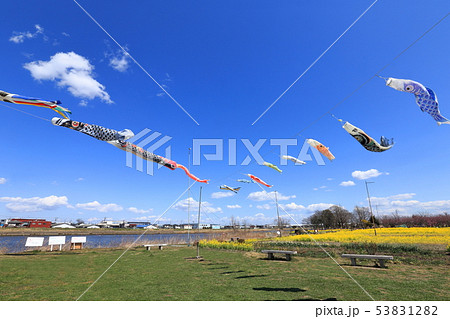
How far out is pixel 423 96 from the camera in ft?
17.0

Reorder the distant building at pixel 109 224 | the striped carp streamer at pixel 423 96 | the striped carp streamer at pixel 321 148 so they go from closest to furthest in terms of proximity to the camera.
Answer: the striped carp streamer at pixel 423 96 < the striped carp streamer at pixel 321 148 < the distant building at pixel 109 224

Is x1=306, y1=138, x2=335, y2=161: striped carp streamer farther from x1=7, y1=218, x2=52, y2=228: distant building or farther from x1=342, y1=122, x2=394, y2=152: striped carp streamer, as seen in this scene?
x1=7, y1=218, x2=52, y2=228: distant building

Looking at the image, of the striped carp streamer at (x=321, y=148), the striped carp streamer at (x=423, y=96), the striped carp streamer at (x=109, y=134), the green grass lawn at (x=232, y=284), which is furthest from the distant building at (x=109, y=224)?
the striped carp streamer at (x=423, y=96)

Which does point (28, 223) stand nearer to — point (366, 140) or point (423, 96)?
point (366, 140)

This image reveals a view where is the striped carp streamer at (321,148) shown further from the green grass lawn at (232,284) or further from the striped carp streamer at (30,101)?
the striped carp streamer at (30,101)

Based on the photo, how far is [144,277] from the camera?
8898 mm

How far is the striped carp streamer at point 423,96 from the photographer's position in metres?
5.04

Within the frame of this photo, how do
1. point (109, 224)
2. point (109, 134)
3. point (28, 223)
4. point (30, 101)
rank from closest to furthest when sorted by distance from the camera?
point (30, 101), point (109, 134), point (28, 223), point (109, 224)

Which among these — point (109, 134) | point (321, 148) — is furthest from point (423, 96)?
point (109, 134)

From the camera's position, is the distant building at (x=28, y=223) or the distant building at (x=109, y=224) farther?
the distant building at (x=109, y=224)

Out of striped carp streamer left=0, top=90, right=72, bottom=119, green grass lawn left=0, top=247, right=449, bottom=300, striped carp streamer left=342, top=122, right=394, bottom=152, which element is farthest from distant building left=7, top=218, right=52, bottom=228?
striped carp streamer left=342, top=122, right=394, bottom=152
